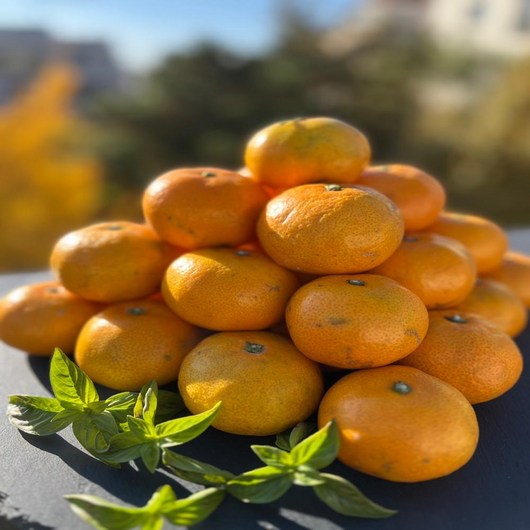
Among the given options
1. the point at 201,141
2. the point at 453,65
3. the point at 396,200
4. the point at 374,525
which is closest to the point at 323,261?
the point at 396,200

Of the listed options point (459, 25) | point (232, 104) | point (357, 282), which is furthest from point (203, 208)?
point (459, 25)

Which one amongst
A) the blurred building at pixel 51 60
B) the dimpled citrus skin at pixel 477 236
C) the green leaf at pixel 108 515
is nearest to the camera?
the green leaf at pixel 108 515

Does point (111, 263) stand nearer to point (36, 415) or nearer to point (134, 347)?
point (134, 347)

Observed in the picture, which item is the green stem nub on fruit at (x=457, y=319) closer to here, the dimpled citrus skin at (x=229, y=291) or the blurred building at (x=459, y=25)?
the dimpled citrus skin at (x=229, y=291)

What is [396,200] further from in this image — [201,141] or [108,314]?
[201,141]

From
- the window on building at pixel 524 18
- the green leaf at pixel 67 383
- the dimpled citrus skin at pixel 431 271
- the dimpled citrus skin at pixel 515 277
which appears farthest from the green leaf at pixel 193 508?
the window on building at pixel 524 18

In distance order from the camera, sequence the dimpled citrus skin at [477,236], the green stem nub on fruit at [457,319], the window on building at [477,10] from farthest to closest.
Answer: the window on building at [477,10] < the dimpled citrus skin at [477,236] < the green stem nub on fruit at [457,319]

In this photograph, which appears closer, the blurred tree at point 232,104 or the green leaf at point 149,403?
the green leaf at point 149,403

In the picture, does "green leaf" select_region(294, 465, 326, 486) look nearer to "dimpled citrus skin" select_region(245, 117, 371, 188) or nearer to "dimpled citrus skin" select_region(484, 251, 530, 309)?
"dimpled citrus skin" select_region(245, 117, 371, 188)
